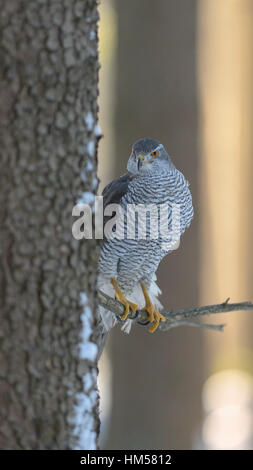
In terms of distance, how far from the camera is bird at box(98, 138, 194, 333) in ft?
11.4

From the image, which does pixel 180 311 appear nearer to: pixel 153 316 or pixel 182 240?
pixel 153 316

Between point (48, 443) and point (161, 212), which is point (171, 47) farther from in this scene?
point (48, 443)

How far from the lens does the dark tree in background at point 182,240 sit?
5.28 metres

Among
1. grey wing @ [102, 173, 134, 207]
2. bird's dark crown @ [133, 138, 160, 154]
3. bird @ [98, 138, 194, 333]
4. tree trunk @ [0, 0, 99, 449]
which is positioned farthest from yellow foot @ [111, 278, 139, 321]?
tree trunk @ [0, 0, 99, 449]

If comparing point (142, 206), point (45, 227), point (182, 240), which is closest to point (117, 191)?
point (142, 206)

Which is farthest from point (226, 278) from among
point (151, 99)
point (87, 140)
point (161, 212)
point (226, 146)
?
point (87, 140)

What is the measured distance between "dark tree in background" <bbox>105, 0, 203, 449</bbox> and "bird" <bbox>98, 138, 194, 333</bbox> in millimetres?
1516

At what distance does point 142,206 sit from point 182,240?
200 cm

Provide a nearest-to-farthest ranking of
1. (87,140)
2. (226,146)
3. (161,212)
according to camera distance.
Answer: (87,140) → (161,212) → (226,146)

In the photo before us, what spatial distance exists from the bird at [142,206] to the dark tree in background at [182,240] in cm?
152

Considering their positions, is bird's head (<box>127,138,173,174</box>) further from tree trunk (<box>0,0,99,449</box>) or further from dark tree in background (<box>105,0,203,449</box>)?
dark tree in background (<box>105,0,203,449</box>)

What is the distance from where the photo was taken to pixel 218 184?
7559 mm

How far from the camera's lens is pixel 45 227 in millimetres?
2049
